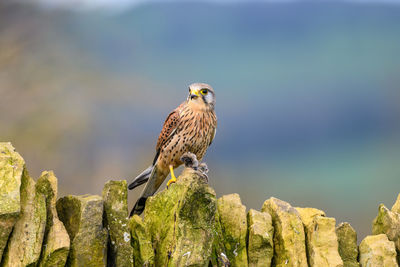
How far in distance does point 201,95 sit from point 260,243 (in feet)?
2.97

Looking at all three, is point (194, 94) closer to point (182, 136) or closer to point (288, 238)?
point (182, 136)

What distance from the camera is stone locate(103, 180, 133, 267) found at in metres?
1.88

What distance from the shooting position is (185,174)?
2031mm

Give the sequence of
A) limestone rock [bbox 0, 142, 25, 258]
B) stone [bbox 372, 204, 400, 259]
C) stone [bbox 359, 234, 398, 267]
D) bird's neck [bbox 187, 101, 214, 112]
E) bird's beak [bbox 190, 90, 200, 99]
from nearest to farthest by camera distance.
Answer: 1. limestone rock [bbox 0, 142, 25, 258]
2. stone [bbox 359, 234, 398, 267]
3. stone [bbox 372, 204, 400, 259]
4. bird's beak [bbox 190, 90, 200, 99]
5. bird's neck [bbox 187, 101, 214, 112]

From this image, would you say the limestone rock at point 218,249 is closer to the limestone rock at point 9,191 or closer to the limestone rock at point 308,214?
the limestone rock at point 308,214

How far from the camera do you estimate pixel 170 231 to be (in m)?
1.93

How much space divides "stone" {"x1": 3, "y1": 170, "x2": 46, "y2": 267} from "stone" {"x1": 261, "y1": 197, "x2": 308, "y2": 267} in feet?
3.43

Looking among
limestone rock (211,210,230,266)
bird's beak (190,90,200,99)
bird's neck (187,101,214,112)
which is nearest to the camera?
limestone rock (211,210,230,266)

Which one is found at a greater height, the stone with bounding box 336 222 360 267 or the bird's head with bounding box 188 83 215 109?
the bird's head with bounding box 188 83 215 109

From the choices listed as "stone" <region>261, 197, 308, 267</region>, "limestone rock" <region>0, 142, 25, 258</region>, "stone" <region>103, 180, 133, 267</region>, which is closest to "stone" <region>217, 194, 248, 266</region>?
"stone" <region>261, 197, 308, 267</region>

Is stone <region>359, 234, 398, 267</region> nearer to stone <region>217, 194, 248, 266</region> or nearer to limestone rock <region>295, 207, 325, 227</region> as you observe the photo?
limestone rock <region>295, 207, 325, 227</region>

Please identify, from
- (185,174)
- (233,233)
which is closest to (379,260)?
(233,233)

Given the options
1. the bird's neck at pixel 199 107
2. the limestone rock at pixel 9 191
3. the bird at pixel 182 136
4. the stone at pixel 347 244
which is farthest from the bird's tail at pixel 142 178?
the stone at pixel 347 244

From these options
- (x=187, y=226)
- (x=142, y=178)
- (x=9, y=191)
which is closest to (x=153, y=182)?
(x=142, y=178)
